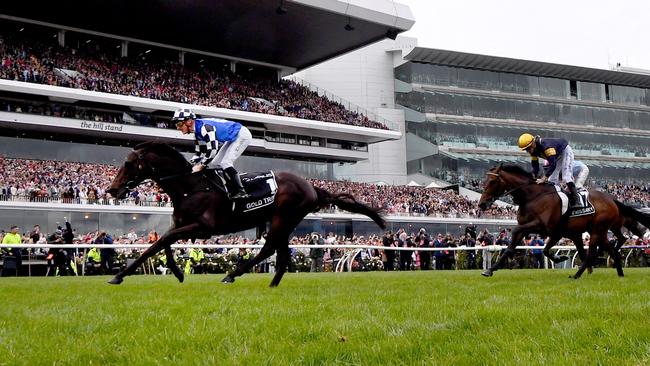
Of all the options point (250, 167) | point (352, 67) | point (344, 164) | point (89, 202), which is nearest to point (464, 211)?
point (344, 164)

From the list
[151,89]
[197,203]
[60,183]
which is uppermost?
[151,89]

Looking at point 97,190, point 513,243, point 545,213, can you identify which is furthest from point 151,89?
point 513,243

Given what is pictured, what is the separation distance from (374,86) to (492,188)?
45.2 m

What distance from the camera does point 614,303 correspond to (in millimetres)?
4480

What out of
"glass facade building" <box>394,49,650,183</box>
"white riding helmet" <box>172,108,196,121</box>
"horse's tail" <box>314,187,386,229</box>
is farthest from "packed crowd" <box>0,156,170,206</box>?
"glass facade building" <box>394,49,650,183</box>

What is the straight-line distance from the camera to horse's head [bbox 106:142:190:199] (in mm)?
7480

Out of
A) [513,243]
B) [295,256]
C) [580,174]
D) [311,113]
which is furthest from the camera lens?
[311,113]

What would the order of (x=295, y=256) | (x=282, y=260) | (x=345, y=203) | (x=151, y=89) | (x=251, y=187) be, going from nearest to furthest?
(x=251, y=187) → (x=282, y=260) → (x=345, y=203) → (x=295, y=256) → (x=151, y=89)

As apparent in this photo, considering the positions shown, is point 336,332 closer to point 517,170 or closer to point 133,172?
point 133,172

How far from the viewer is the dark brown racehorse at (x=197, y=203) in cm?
732

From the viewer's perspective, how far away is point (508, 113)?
5597 cm

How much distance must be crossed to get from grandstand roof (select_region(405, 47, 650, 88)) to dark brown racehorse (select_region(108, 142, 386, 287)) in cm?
4592

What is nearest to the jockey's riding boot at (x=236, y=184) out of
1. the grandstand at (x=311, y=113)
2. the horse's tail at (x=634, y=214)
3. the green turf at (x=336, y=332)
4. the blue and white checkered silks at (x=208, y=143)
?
the blue and white checkered silks at (x=208, y=143)

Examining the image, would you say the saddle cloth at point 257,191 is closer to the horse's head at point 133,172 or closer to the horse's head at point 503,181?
the horse's head at point 133,172
